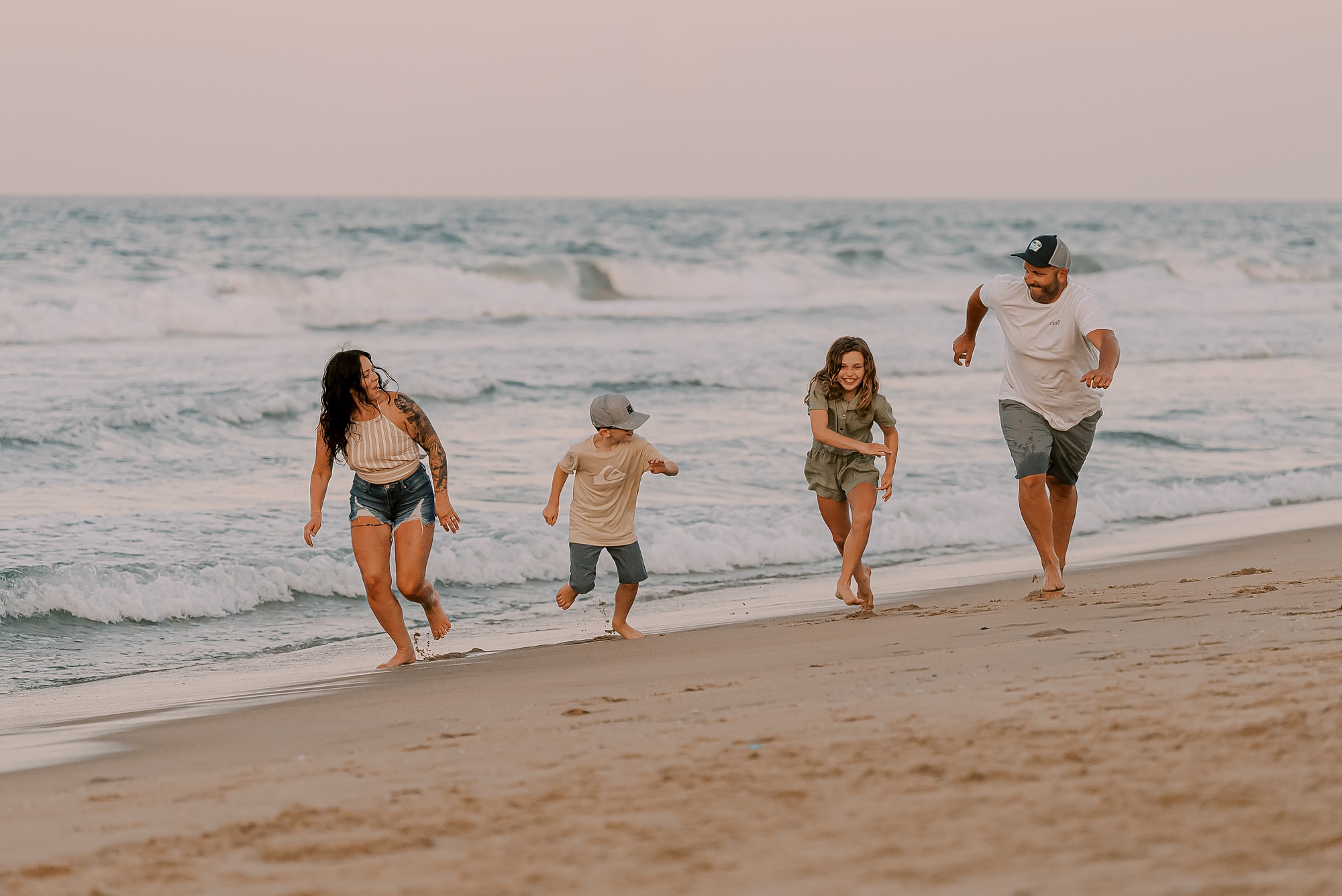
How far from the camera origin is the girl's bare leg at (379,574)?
595 centimetres

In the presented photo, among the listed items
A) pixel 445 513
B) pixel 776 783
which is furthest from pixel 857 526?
pixel 776 783

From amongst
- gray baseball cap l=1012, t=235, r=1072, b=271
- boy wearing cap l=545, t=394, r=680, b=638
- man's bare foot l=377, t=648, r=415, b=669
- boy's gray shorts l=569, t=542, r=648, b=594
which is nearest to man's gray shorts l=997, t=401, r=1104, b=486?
gray baseball cap l=1012, t=235, r=1072, b=271

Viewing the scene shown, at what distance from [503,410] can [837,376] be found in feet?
27.9

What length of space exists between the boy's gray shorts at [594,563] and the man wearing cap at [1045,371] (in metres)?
1.85

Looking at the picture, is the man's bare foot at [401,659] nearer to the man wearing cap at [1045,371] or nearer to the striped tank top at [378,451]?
the striped tank top at [378,451]

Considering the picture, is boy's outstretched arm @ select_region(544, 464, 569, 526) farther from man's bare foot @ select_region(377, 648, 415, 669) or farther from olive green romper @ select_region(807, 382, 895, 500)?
olive green romper @ select_region(807, 382, 895, 500)

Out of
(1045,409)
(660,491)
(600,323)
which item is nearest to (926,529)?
(660,491)

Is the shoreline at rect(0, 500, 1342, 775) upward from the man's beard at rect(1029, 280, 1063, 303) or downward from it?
downward

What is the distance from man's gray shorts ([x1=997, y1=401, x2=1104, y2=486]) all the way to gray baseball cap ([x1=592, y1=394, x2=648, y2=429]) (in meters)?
1.74

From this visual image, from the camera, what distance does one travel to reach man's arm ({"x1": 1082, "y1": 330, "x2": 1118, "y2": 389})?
5.50 meters

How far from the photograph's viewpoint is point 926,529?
9414mm

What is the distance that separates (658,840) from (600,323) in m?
21.9

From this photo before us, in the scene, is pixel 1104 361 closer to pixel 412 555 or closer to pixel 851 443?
pixel 851 443

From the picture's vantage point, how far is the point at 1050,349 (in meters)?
6.04
